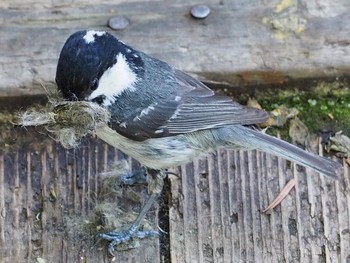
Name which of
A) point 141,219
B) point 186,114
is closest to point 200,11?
point 186,114

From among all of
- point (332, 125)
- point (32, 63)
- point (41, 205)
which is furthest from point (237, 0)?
point (41, 205)

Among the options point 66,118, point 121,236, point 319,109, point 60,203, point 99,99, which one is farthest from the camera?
point 319,109

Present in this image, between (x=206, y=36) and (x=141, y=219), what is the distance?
2.37ft

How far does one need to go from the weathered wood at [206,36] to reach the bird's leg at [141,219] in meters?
0.41

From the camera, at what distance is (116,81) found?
2.65 metres

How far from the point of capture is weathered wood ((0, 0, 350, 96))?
2980 mm

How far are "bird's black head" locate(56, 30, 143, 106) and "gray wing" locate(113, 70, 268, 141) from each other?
0.12 metres

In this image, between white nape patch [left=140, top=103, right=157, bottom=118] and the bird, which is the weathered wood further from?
white nape patch [left=140, top=103, right=157, bottom=118]

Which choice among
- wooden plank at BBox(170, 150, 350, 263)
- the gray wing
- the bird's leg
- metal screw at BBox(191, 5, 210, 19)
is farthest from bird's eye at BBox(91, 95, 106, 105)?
metal screw at BBox(191, 5, 210, 19)

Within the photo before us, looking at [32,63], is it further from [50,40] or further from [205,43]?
[205,43]

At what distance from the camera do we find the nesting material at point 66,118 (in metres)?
2.47

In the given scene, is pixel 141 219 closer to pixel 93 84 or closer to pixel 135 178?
pixel 135 178

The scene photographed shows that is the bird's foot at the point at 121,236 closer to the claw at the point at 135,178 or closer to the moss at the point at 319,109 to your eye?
the claw at the point at 135,178

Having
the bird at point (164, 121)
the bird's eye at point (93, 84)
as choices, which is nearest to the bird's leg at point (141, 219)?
the bird at point (164, 121)
